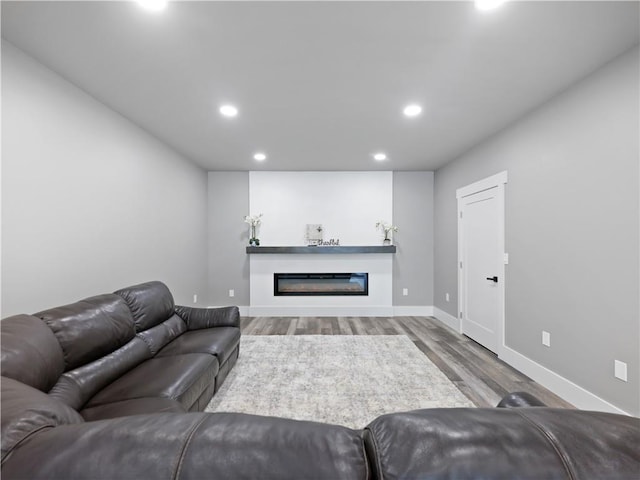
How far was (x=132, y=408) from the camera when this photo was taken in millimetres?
1521

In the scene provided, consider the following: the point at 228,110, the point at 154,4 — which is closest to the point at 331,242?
the point at 228,110

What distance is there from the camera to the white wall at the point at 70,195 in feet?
6.12

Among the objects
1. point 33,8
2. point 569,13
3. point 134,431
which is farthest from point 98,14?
point 569,13

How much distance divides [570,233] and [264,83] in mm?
2912

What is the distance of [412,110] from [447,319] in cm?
346

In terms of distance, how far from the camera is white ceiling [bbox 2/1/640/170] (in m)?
1.59

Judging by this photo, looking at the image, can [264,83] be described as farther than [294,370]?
No

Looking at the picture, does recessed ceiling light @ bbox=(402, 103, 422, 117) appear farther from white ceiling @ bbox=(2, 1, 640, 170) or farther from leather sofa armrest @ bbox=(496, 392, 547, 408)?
leather sofa armrest @ bbox=(496, 392, 547, 408)

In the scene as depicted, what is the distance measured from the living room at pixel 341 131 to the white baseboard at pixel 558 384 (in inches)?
0.6

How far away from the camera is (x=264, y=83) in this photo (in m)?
2.28

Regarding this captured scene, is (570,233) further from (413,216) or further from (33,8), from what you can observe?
(33,8)

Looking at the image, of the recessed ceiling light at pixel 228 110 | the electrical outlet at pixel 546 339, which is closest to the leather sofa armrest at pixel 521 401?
the electrical outlet at pixel 546 339

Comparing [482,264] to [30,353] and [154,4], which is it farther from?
[30,353]

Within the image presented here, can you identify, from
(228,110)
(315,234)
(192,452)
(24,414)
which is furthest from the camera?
(315,234)
